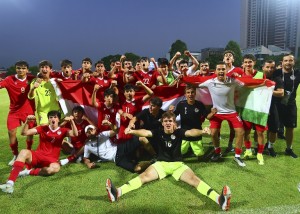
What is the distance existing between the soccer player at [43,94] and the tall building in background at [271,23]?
124 metres

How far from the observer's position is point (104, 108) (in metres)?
6.13

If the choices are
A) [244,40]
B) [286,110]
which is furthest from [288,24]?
[286,110]

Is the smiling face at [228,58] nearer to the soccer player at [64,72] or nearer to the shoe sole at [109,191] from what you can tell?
the soccer player at [64,72]

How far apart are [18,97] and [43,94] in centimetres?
52

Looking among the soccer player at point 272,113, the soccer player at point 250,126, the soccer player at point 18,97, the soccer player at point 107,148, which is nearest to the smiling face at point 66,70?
the soccer player at point 18,97

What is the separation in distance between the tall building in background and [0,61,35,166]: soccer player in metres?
125

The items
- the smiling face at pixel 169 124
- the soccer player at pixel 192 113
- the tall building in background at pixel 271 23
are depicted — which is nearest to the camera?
the smiling face at pixel 169 124

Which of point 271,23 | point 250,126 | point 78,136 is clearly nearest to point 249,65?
point 250,126

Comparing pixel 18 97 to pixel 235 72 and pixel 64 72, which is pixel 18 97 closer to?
pixel 64 72

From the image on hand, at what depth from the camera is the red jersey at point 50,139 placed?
17.3 ft

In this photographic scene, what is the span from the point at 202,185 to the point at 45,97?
394 centimetres

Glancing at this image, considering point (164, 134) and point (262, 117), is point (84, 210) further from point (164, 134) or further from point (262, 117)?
point (262, 117)

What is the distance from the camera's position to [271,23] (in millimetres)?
127812

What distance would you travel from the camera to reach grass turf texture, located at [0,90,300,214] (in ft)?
13.1
